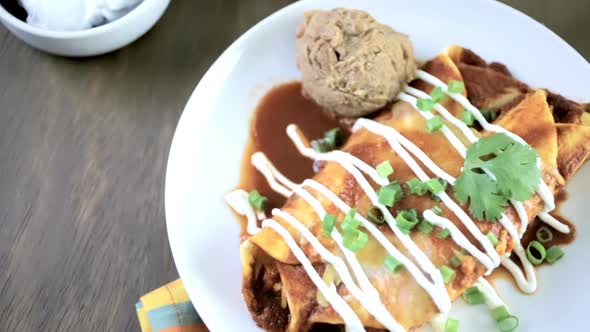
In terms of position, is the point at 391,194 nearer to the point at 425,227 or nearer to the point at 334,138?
the point at 425,227

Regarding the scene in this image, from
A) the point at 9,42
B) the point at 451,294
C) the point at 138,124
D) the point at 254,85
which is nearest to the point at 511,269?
the point at 451,294

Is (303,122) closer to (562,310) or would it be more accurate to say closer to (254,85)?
(254,85)

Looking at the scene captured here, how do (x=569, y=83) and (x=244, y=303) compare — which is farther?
(x=569, y=83)

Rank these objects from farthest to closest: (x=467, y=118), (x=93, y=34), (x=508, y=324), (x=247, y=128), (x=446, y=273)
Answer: (x=247, y=128)
(x=93, y=34)
(x=467, y=118)
(x=508, y=324)
(x=446, y=273)

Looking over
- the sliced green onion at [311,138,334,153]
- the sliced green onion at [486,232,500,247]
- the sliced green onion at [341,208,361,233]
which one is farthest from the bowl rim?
the sliced green onion at [486,232,500,247]

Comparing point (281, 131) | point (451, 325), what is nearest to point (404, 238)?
point (451, 325)

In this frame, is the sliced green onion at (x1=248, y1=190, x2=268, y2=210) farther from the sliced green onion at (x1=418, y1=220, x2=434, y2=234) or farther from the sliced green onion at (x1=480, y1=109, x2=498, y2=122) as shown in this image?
the sliced green onion at (x1=480, y1=109, x2=498, y2=122)

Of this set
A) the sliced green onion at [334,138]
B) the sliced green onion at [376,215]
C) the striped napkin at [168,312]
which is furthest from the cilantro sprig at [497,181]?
the striped napkin at [168,312]
